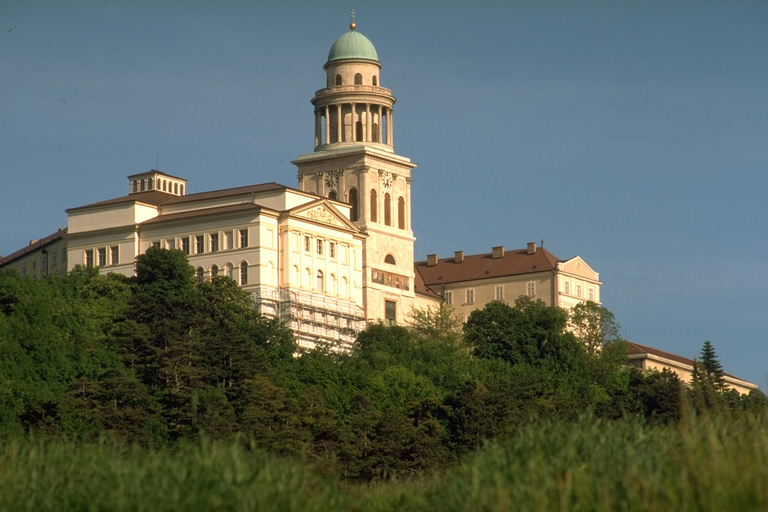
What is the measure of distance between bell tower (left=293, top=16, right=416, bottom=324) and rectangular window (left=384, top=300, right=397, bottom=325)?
0.25ft

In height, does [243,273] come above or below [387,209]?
below

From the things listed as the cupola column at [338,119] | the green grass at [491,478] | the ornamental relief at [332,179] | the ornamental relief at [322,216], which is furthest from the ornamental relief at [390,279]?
the green grass at [491,478]

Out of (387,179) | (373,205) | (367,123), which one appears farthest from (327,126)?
(373,205)

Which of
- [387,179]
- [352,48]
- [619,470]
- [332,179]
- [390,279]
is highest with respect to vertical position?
[352,48]

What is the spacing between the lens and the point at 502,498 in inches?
1378

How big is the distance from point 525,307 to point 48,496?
3955 inches

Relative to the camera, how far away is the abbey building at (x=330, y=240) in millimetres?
125375

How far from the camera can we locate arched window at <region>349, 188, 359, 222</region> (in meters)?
146

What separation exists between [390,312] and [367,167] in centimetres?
1182

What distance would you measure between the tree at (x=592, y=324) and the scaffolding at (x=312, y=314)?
17.6 meters

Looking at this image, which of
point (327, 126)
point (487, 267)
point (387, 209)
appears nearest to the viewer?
point (387, 209)

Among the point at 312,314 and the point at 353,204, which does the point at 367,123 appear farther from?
the point at 312,314

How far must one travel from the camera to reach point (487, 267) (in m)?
162

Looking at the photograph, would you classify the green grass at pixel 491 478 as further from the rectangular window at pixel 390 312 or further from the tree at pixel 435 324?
the rectangular window at pixel 390 312
